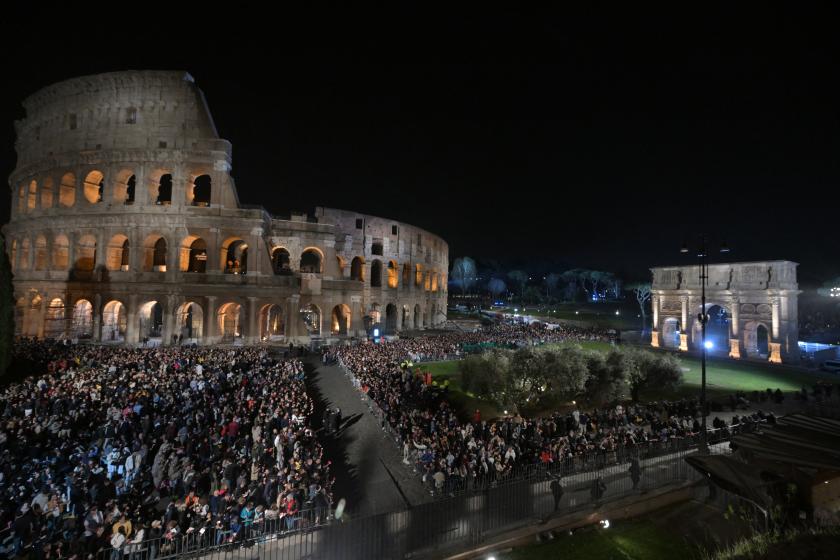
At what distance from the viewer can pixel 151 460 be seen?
37.6 ft

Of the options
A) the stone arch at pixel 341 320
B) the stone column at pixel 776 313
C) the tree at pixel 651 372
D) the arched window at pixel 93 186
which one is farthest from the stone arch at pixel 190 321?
the stone column at pixel 776 313

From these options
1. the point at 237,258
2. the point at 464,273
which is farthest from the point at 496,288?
the point at 237,258

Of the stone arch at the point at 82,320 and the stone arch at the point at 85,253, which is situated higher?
the stone arch at the point at 85,253

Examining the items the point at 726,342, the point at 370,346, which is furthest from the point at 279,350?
the point at 726,342

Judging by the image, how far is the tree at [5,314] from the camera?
62.2ft

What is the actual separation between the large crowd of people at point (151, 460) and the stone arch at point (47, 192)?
75.3 ft

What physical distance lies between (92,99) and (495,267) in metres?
139

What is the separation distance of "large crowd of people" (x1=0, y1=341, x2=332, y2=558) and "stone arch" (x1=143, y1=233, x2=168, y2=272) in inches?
609

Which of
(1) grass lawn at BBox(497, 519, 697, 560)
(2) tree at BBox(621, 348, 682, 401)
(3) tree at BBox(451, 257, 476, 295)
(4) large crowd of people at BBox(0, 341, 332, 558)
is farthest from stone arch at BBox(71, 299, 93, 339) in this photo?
(3) tree at BBox(451, 257, 476, 295)

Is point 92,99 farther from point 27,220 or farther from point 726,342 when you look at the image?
point 726,342

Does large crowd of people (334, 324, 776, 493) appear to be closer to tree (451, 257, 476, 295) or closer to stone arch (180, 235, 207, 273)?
stone arch (180, 235, 207, 273)

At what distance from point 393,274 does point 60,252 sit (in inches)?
1202

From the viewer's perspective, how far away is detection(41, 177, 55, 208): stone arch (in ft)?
109

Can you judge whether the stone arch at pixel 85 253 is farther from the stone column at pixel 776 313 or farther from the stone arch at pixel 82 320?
the stone column at pixel 776 313
